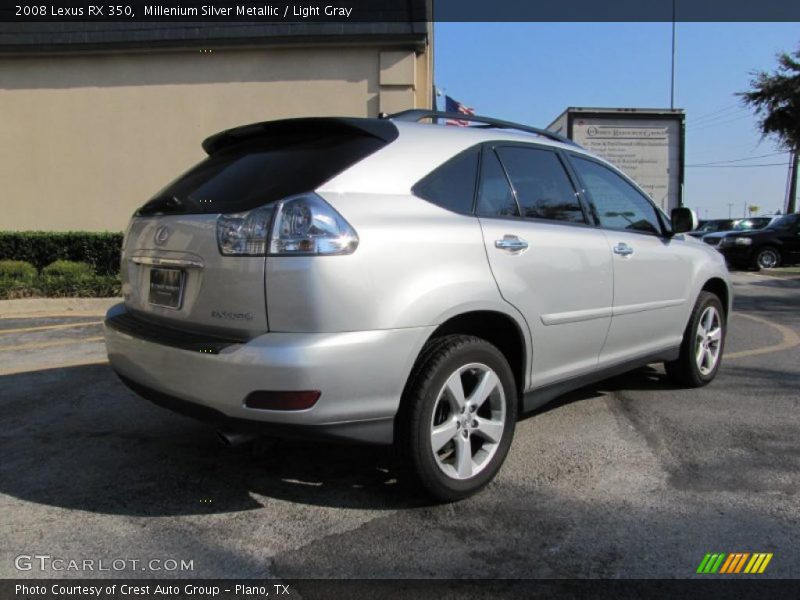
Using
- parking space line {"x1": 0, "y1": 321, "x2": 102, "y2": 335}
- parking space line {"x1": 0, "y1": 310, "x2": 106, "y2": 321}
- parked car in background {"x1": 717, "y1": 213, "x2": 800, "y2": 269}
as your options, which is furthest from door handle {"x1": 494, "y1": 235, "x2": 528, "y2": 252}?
parked car in background {"x1": 717, "y1": 213, "x2": 800, "y2": 269}

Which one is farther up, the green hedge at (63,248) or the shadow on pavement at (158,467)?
the green hedge at (63,248)

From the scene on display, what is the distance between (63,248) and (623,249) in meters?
9.67

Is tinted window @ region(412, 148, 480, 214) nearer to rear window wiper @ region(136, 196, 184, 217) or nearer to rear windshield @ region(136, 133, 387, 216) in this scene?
rear windshield @ region(136, 133, 387, 216)

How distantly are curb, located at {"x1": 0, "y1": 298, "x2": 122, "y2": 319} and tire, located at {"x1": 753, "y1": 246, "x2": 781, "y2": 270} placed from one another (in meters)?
16.7

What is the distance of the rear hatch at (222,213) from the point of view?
2494mm

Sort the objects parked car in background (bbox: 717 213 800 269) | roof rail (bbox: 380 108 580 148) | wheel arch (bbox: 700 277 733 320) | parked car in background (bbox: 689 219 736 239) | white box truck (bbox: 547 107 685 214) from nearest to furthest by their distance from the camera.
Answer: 1. roof rail (bbox: 380 108 580 148)
2. wheel arch (bbox: 700 277 733 320)
3. white box truck (bbox: 547 107 685 214)
4. parked car in background (bbox: 717 213 800 269)
5. parked car in background (bbox: 689 219 736 239)

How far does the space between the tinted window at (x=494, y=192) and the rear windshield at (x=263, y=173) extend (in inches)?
23.7

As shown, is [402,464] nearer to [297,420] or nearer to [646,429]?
[297,420]

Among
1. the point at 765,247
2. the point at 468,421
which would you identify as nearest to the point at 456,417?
the point at 468,421

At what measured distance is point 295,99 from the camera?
36.7 ft

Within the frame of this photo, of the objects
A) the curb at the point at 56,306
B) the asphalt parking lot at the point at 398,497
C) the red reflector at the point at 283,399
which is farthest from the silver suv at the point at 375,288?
the curb at the point at 56,306

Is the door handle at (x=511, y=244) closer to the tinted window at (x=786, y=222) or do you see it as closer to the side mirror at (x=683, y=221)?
the side mirror at (x=683, y=221)

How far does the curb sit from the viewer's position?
8445 mm

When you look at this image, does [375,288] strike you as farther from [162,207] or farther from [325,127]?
[162,207]
